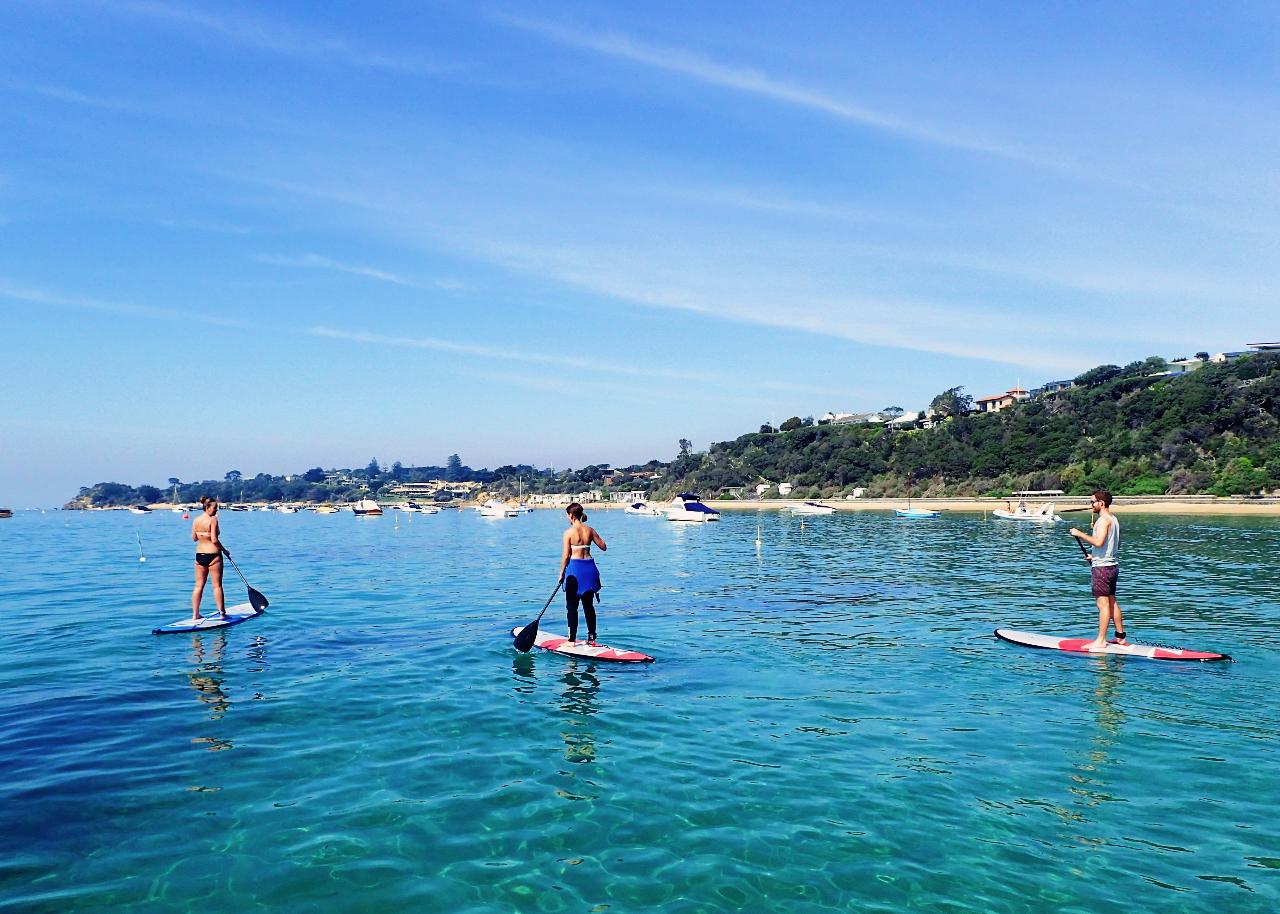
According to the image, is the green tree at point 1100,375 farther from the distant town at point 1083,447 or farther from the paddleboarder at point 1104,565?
the paddleboarder at point 1104,565

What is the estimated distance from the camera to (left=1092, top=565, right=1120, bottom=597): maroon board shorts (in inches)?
616

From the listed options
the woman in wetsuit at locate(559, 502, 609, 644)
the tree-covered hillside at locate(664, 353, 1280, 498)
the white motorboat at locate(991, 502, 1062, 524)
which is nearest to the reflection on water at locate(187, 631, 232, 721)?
the woman in wetsuit at locate(559, 502, 609, 644)

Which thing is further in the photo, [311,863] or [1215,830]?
[1215,830]

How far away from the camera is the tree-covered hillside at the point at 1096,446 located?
345 feet

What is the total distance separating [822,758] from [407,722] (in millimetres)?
5785

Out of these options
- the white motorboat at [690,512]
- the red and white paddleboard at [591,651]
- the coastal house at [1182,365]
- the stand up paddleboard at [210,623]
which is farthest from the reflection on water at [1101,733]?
the coastal house at [1182,365]

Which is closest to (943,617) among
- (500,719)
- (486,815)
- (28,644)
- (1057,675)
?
(1057,675)

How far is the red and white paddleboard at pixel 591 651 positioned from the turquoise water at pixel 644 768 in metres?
0.36

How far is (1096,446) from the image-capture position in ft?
405

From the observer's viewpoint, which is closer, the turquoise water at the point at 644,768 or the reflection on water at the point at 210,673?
the turquoise water at the point at 644,768

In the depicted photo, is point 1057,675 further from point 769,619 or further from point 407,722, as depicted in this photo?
point 407,722

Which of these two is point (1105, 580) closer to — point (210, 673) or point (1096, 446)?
point (210, 673)

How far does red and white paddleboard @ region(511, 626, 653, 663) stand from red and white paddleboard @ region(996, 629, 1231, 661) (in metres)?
7.88

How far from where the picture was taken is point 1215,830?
783cm
